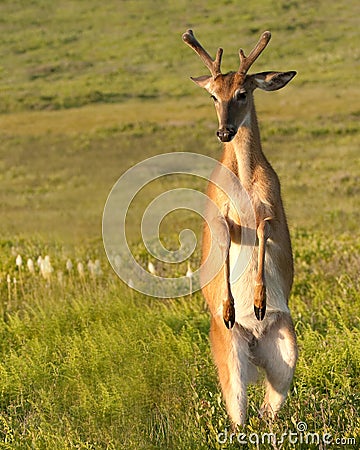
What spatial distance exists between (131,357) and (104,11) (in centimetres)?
5756

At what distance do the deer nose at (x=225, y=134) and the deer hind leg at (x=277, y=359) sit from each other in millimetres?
1245

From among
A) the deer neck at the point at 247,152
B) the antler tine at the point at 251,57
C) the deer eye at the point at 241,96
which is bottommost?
the deer neck at the point at 247,152

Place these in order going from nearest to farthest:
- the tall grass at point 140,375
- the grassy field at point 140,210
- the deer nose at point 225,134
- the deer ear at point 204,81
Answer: the deer nose at point 225,134 < the tall grass at point 140,375 < the deer ear at point 204,81 < the grassy field at point 140,210

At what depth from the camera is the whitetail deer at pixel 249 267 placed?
5562 mm

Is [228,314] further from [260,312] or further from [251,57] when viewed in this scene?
[251,57]

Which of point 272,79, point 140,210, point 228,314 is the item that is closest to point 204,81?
point 272,79

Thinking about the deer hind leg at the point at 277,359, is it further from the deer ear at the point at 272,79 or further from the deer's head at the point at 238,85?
the deer ear at the point at 272,79

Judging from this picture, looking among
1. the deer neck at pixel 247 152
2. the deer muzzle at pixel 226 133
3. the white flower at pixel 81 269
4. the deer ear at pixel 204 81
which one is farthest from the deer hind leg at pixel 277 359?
the white flower at pixel 81 269

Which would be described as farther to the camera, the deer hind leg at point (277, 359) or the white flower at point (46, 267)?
the white flower at point (46, 267)

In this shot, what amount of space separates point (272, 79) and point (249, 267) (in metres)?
1.19

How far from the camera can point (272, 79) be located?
5.57 meters

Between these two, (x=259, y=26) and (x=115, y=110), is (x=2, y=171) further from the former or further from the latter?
(x=259, y=26)

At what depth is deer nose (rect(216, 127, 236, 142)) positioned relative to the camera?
525cm

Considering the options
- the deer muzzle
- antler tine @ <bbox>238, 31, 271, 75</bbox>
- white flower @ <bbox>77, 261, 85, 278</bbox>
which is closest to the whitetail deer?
antler tine @ <bbox>238, 31, 271, 75</bbox>
